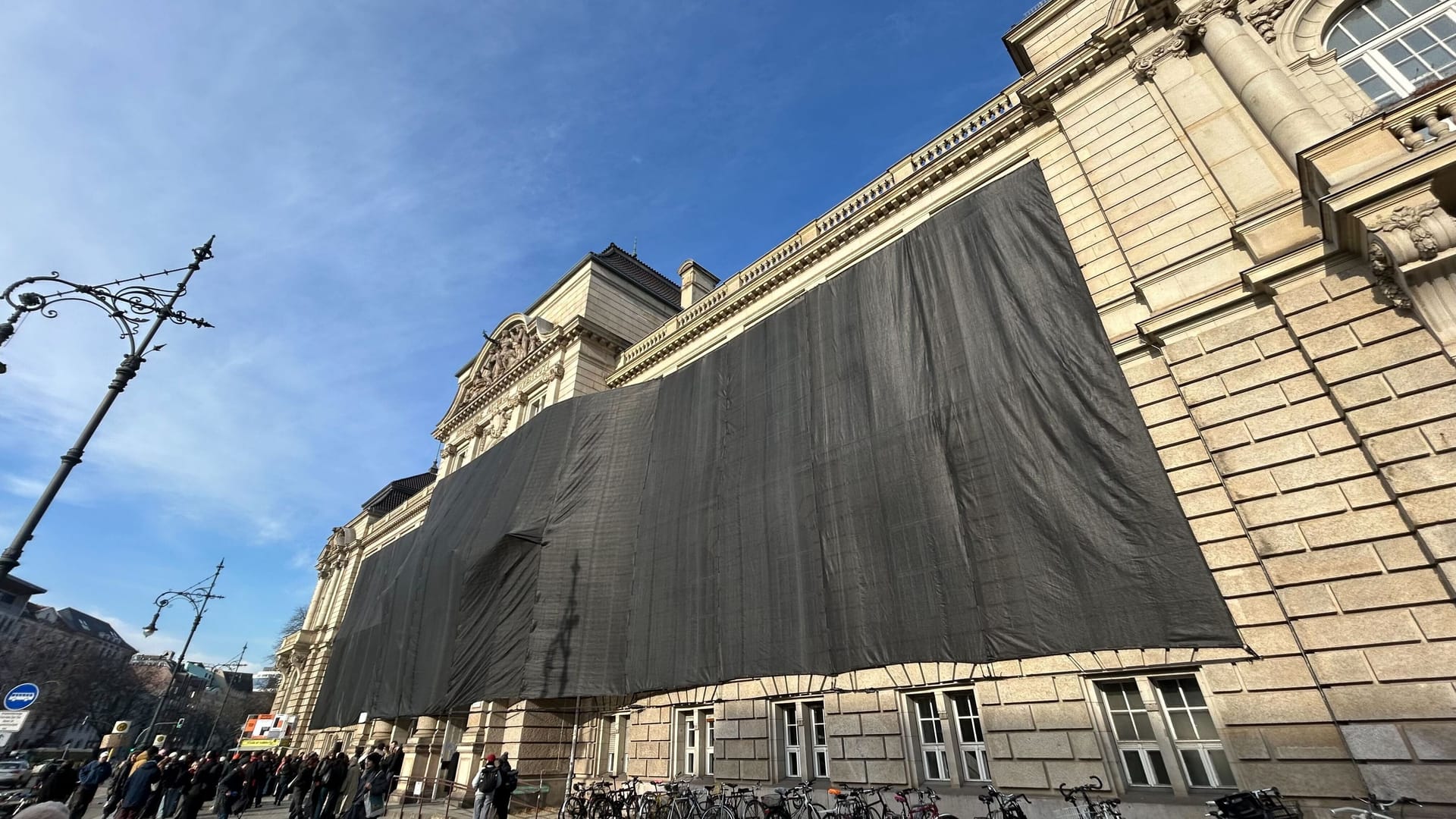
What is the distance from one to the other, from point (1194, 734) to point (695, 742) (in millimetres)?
11107

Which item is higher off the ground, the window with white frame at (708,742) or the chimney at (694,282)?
the chimney at (694,282)

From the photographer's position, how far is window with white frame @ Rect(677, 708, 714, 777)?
15.6 metres

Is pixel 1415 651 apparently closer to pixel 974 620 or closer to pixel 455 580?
pixel 974 620

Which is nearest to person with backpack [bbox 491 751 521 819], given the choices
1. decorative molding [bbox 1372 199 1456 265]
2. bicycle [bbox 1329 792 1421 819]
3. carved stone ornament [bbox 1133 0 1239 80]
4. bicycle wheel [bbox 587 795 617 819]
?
bicycle wheel [bbox 587 795 617 819]

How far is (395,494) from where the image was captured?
4834 centimetres

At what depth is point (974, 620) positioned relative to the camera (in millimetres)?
10633

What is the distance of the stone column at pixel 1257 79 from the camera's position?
10.0m

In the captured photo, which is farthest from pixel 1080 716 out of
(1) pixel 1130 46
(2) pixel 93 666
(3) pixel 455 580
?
(2) pixel 93 666

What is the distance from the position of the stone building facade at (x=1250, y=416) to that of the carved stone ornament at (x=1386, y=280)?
0.05m

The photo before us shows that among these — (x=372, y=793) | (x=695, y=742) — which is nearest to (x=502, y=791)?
(x=372, y=793)

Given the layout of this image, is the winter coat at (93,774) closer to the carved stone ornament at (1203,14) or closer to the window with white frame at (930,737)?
the window with white frame at (930,737)

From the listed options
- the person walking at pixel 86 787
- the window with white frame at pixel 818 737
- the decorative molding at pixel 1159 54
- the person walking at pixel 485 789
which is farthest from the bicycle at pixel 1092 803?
the person walking at pixel 86 787

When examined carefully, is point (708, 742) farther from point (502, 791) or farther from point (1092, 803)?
point (1092, 803)

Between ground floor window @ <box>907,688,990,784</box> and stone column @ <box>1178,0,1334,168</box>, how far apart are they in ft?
35.2
